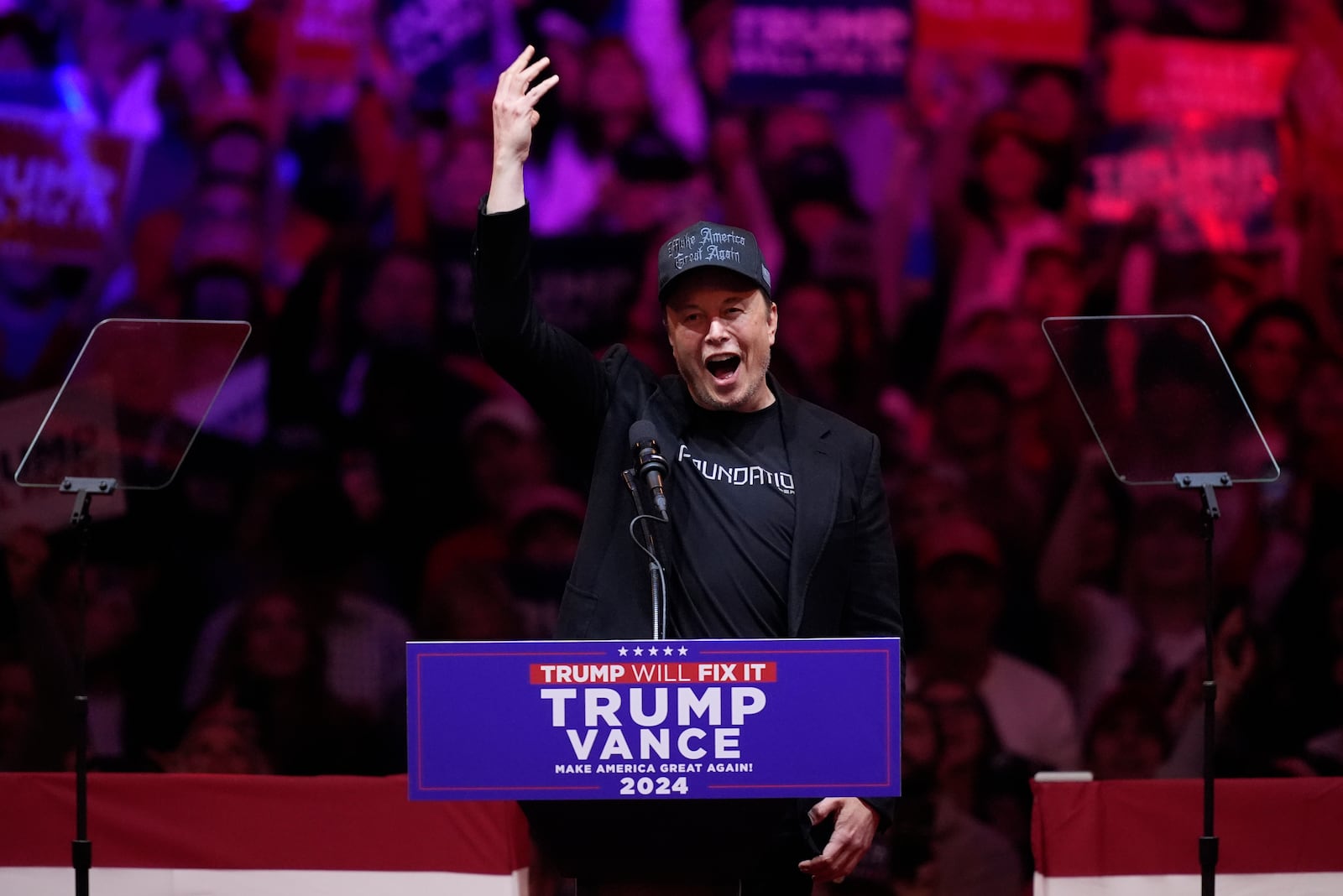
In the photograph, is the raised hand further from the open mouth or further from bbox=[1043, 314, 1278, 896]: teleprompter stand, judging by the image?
bbox=[1043, 314, 1278, 896]: teleprompter stand

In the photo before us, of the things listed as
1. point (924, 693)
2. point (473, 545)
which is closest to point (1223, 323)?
point (924, 693)

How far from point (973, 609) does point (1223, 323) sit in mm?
1144

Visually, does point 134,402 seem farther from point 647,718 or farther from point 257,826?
point 647,718

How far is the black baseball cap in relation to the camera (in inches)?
79.7

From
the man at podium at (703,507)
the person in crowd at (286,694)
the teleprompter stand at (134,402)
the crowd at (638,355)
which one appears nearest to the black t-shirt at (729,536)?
the man at podium at (703,507)

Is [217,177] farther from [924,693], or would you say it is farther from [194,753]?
[924,693]

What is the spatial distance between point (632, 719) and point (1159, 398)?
5.79 feet

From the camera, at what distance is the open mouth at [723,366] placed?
2.07 meters

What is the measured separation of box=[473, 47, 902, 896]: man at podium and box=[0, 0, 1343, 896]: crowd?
2.10 meters

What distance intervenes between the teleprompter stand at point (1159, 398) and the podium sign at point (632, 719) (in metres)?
1.50

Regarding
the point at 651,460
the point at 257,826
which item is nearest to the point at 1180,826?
the point at 651,460

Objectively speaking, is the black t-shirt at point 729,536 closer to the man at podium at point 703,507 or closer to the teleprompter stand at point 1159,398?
the man at podium at point 703,507

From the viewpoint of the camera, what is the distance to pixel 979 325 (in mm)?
4297

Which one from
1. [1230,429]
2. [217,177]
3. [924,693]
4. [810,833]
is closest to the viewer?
[810,833]
